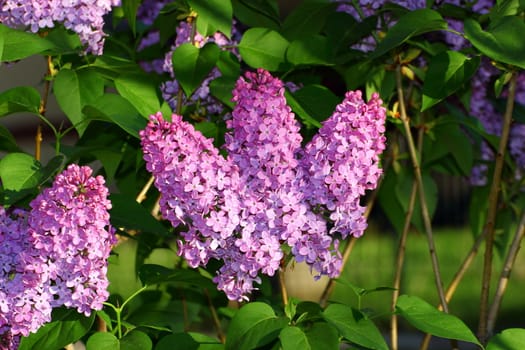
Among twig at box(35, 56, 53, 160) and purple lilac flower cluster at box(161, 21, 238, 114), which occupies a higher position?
purple lilac flower cluster at box(161, 21, 238, 114)

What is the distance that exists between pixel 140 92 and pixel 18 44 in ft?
0.88

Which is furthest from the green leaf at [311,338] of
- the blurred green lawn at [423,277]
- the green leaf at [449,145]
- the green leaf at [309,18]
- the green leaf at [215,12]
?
the blurred green lawn at [423,277]

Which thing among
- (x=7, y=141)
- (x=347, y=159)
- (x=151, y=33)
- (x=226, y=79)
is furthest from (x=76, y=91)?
(x=151, y=33)

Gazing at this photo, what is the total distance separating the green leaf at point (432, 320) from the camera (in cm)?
185

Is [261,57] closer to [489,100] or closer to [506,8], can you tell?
[506,8]

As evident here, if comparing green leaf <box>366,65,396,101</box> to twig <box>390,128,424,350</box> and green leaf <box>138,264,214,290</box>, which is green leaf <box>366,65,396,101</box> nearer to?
twig <box>390,128,424,350</box>

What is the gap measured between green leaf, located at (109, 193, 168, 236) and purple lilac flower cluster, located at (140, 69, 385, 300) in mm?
158

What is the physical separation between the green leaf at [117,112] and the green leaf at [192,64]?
0.12m

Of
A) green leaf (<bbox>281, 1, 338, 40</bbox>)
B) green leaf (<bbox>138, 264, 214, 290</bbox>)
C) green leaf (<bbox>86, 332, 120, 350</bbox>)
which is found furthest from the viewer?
green leaf (<bbox>281, 1, 338, 40</bbox>)

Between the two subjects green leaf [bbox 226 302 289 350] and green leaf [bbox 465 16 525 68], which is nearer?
green leaf [bbox 226 302 289 350]

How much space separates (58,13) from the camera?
213 centimetres

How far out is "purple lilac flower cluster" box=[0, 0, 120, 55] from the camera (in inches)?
83.9

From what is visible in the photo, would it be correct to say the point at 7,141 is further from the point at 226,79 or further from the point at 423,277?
the point at 423,277

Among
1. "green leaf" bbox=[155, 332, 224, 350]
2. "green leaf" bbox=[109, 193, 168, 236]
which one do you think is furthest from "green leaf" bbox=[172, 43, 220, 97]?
"green leaf" bbox=[155, 332, 224, 350]
